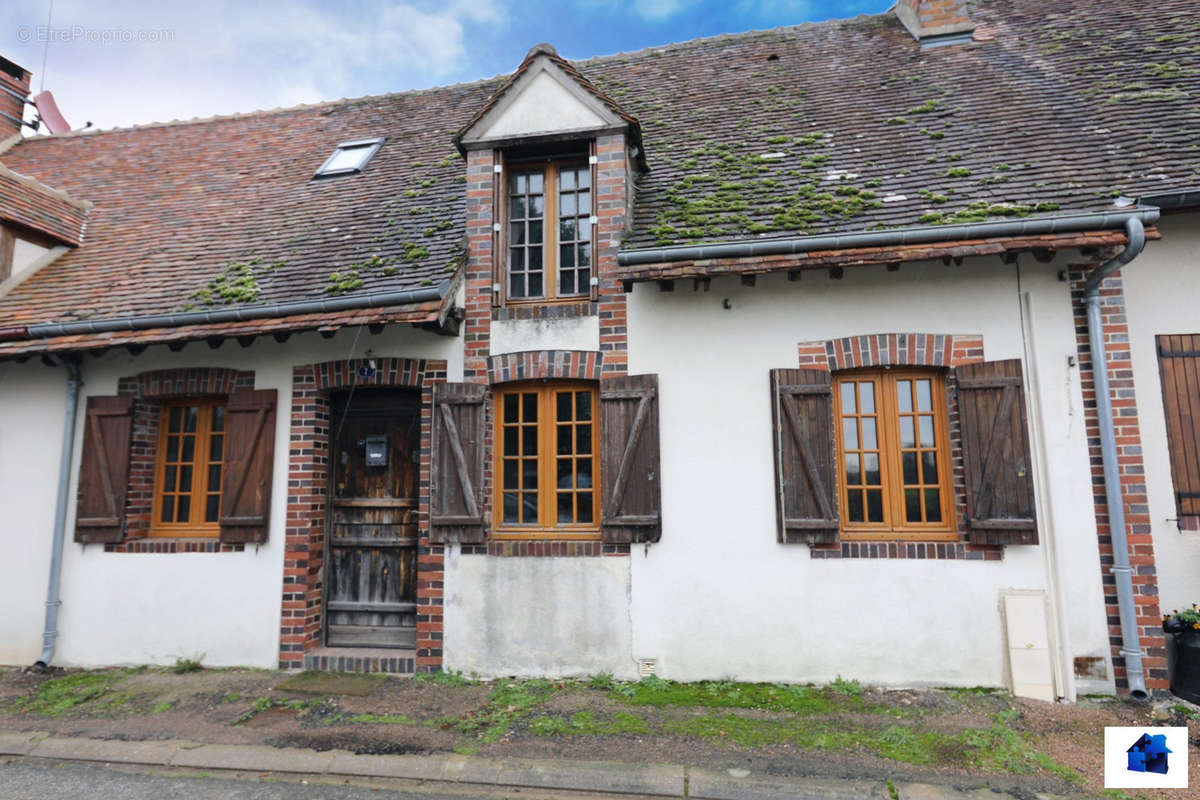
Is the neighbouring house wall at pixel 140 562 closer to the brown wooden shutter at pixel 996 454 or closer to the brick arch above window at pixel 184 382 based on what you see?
the brick arch above window at pixel 184 382

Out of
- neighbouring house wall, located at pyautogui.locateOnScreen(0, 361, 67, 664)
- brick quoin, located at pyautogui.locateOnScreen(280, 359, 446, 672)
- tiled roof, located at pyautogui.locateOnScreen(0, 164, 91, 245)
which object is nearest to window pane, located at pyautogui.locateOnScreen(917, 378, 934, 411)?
brick quoin, located at pyautogui.locateOnScreen(280, 359, 446, 672)

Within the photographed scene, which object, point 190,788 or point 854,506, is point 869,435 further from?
point 190,788

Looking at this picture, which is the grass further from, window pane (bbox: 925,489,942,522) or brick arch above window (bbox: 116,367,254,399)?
window pane (bbox: 925,489,942,522)

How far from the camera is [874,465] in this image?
5531 mm

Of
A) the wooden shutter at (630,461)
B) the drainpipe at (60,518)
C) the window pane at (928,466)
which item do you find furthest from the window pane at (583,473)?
the drainpipe at (60,518)

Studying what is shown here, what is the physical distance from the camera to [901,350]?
5426 millimetres

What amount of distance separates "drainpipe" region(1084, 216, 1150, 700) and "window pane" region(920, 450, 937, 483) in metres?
1.17

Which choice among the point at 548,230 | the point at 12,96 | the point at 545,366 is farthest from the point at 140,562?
the point at 12,96

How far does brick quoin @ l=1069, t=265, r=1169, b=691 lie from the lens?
4902 millimetres

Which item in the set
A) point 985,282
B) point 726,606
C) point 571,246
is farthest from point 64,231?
point 985,282

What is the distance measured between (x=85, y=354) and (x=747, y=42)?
901 cm

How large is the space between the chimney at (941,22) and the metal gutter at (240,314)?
7009mm

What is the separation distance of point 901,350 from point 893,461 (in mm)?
920

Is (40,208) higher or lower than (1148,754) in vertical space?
higher
